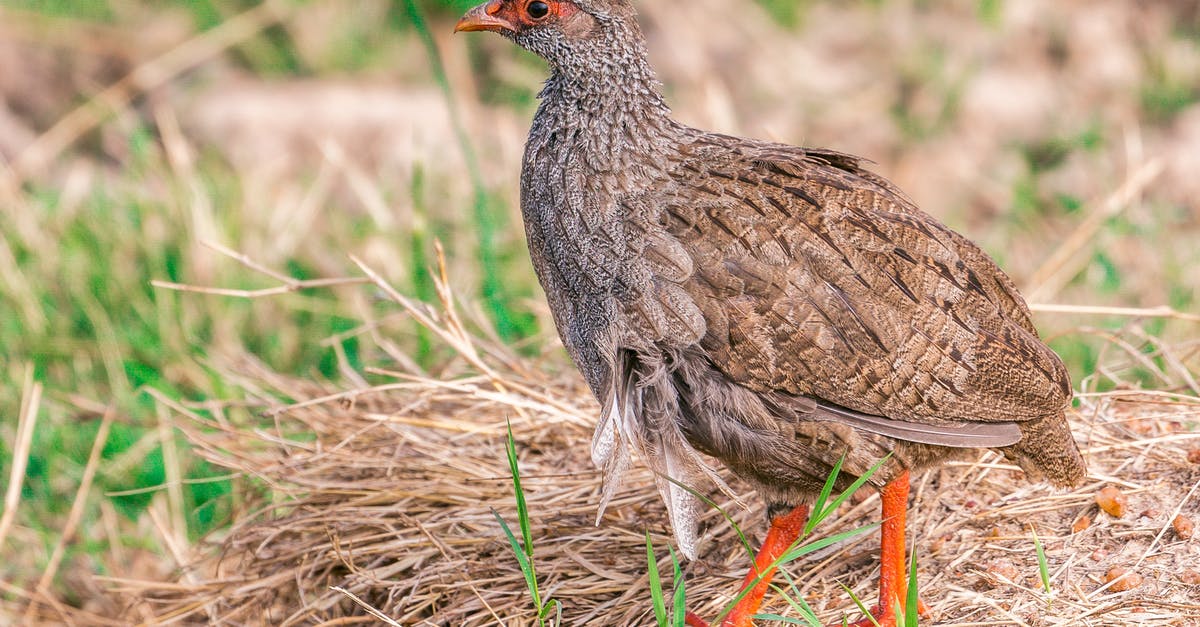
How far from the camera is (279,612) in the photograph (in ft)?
12.9

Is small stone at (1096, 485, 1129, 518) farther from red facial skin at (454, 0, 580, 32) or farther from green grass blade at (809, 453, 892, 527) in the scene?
red facial skin at (454, 0, 580, 32)

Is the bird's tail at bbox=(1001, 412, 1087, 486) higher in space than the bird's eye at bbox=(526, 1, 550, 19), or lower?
lower

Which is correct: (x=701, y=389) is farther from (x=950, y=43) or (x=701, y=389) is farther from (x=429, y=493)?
(x=950, y=43)

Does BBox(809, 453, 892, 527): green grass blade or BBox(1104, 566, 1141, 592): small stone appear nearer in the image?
BBox(809, 453, 892, 527): green grass blade

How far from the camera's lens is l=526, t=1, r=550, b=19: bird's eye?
3.42 metres

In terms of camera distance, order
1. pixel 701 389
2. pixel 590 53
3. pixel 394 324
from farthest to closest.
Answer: pixel 394 324, pixel 590 53, pixel 701 389

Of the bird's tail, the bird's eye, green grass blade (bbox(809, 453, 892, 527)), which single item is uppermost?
the bird's eye

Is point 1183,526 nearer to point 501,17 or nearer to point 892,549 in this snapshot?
point 892,549

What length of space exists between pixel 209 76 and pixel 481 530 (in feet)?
19.0

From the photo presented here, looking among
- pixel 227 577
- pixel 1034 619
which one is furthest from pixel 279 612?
pixel 1034 619

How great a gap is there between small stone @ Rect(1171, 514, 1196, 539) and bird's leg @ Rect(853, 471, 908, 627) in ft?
2.37

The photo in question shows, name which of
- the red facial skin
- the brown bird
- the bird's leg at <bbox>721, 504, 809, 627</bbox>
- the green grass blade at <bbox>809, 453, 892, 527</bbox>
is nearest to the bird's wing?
the brown bird

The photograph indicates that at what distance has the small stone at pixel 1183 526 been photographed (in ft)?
11.1

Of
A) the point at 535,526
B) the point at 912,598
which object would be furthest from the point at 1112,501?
the point at 535,526
